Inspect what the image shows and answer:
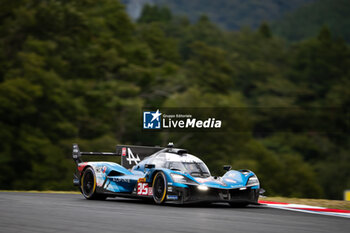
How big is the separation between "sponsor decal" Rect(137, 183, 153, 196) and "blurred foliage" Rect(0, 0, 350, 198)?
2485 centimetres

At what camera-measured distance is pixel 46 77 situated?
Result: 43.4 meters

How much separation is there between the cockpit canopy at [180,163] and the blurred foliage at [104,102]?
80.1 ft

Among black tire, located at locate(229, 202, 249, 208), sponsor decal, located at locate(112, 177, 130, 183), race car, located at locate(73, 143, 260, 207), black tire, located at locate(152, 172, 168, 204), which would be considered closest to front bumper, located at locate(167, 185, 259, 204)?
race car, located at locate(73, 143, 260, 207)

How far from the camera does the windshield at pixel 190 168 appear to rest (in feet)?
40.9

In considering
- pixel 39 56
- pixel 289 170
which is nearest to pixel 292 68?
pixel 289 170

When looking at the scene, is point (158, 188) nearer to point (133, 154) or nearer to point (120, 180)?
point (120, 180)

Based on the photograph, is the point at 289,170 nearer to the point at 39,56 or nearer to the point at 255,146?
the point at 255,146

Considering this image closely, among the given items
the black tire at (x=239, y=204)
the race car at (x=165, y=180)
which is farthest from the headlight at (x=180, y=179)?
the black tire at (x=239, y=204)

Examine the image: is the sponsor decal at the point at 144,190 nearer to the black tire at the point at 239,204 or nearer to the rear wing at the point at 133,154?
the black tire at the point at 239,204

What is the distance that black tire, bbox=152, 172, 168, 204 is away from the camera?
12.1 meters

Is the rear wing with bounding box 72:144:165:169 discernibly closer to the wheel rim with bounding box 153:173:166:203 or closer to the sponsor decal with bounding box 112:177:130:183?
the sponsor decal with bounding box 112:177:130:183

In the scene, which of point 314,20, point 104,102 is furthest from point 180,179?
point 314,20

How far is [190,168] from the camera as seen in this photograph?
41.3 feet

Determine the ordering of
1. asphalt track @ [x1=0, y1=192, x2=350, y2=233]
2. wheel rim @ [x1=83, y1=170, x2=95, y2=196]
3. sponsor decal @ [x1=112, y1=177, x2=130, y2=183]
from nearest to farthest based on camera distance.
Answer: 1. asphalt track @ [x1=0, y1=192, x2=350, y2=233]
2. sponsor decal @ [x1=112, y1=177, x2=130, y2=183]
3. wheel rim @ [x1=83, y1=170, x2=95, y2=196]
